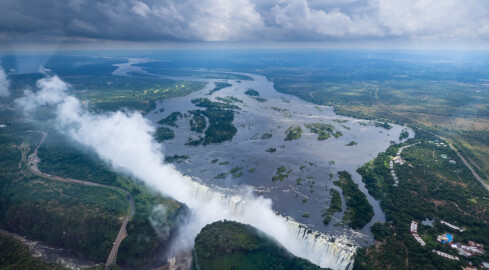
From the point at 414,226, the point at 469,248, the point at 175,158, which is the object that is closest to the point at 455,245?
the point at 469,248

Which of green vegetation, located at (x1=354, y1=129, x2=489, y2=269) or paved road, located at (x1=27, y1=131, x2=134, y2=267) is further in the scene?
paved road, located at (x1=27, y1=131, x2=134, y2=267)

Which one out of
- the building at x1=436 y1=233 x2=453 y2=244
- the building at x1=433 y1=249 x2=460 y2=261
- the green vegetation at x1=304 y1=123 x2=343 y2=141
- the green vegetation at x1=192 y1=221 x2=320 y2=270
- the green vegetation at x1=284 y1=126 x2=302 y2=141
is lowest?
the green vegetation at x1=192 y1=221 x2=320 y2=270

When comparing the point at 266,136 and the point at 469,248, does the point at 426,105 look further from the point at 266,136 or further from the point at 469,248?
the point at 469,248

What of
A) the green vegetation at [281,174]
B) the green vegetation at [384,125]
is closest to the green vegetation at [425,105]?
the green vegetation at [384,125]

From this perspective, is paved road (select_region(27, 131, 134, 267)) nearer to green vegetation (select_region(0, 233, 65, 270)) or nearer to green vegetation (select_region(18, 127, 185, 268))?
green vegetation (select_region(18, 127, 185, 268))

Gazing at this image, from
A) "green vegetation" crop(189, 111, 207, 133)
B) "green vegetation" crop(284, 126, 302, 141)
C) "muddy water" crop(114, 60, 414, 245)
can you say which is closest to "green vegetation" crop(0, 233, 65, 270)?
"muddy water" crop(114, 60, 414, 245)

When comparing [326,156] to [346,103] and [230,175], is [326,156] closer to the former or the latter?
[230,175]
